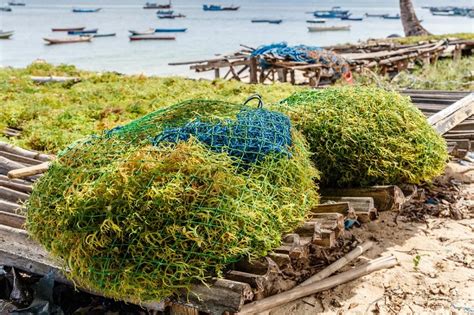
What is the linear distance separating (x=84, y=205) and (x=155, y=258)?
58cm

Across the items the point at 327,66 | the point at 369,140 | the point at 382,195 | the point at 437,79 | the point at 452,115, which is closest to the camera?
the point at 382,195

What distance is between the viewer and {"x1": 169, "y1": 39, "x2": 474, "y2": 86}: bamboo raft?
1452 cm

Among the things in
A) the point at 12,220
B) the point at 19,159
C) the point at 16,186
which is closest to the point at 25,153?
the point at 19,159

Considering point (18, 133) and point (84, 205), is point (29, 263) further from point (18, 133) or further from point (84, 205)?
point (18, 133)

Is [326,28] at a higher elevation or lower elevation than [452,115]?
lower

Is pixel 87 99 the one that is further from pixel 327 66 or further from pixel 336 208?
pixel 336 208

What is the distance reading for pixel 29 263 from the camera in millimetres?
4484

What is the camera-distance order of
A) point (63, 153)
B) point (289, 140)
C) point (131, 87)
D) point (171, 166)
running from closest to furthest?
point (171, 166) → point (63, 153) → point (289, 140) → point (131, 87)

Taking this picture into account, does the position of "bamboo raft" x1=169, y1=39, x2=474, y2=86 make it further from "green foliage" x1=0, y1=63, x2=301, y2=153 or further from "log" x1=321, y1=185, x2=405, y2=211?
"log" x1=321, y1=185, x2=405, y2=211

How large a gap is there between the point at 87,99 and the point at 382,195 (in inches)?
273

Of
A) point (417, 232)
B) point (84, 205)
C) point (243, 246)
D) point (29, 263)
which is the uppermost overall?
point (84, 205)

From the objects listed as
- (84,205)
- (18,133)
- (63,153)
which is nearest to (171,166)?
(84,205)

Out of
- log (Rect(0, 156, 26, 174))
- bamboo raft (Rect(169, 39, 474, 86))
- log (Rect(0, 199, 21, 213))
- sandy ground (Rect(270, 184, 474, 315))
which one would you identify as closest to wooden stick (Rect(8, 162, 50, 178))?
log (Rect(0, 199, 21, 213))

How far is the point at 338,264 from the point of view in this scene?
5.20 m
